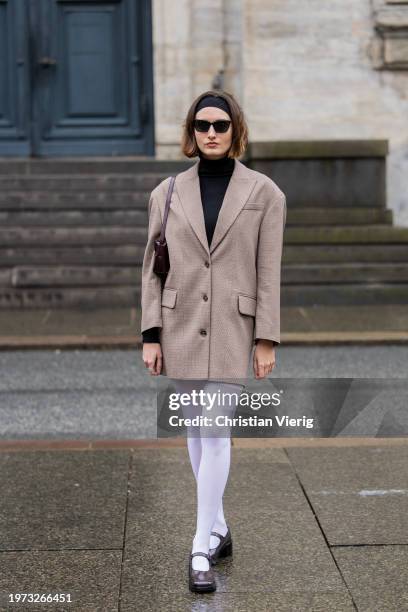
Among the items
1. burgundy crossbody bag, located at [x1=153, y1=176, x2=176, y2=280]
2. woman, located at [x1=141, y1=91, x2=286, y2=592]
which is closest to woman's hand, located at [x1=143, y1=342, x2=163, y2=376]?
woman, located at [x1=141, y1=91, x2=286, y2=592]

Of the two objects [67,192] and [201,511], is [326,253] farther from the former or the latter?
[201,511]

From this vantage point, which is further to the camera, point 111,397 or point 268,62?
point 268,62

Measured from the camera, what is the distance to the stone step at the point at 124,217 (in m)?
12.4

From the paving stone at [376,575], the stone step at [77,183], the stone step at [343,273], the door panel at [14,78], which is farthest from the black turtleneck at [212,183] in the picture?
the door panel at [14,78]

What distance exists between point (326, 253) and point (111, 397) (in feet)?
16.0

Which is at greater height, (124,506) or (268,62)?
(268,62)

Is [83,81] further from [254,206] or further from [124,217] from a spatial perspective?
[254,206]

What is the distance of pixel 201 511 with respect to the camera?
4301mm

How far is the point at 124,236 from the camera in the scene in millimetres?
12172

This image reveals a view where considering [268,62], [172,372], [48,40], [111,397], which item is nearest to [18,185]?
[48,40]

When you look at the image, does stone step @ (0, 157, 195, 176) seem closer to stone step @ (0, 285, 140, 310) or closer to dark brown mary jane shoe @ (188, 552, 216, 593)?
stone step @ (0, 285, 140, 310)

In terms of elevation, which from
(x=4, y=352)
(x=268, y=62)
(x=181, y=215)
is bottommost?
(x=4, y=352)

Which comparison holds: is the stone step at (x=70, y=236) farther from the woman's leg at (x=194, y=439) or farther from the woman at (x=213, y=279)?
the woman at (x=213, y=279)

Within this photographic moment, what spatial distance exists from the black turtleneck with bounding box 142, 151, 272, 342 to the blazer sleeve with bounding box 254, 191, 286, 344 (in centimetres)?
19
